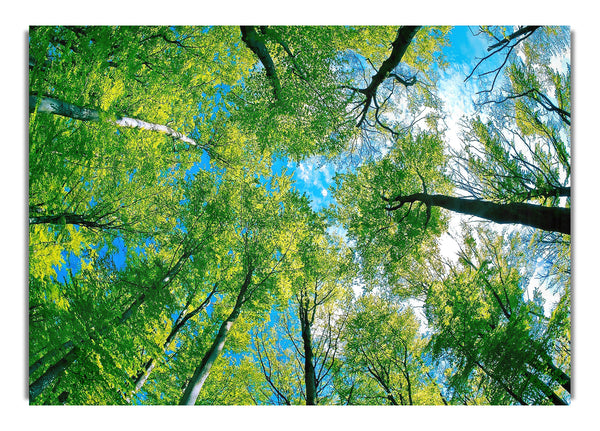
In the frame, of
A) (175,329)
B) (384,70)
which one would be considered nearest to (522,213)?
(384,70)

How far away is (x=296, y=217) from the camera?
308 centimetres

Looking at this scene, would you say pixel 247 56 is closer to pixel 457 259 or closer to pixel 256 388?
pixel 457 259

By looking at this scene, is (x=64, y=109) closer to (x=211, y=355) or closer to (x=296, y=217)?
(x=296, y=217)

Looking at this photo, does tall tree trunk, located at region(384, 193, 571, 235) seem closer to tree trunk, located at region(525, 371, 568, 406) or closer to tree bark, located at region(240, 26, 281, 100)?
tree trunk, located at region(525, 371, 568, 406)

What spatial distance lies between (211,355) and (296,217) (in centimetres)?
159

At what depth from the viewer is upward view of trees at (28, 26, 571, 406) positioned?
2.20 meters

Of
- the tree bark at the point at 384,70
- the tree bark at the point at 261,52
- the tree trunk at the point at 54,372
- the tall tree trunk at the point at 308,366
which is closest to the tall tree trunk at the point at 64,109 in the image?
the tree bark at the point at 261,52

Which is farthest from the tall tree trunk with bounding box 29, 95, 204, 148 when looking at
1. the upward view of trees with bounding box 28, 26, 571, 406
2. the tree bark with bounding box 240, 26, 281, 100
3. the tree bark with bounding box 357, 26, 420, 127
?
the tree bark with bounding box 357, 26, 420, 127

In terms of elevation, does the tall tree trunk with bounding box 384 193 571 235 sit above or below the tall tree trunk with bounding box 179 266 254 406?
above

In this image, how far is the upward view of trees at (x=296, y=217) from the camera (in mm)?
2197

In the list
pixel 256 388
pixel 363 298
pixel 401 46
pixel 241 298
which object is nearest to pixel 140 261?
pixel 241 298

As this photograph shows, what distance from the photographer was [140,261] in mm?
2604

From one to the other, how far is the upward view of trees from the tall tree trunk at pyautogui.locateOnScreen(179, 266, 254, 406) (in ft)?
0.06

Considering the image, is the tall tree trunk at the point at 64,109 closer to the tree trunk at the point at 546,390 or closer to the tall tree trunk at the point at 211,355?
the tall tree trunk at the point at 211,355
